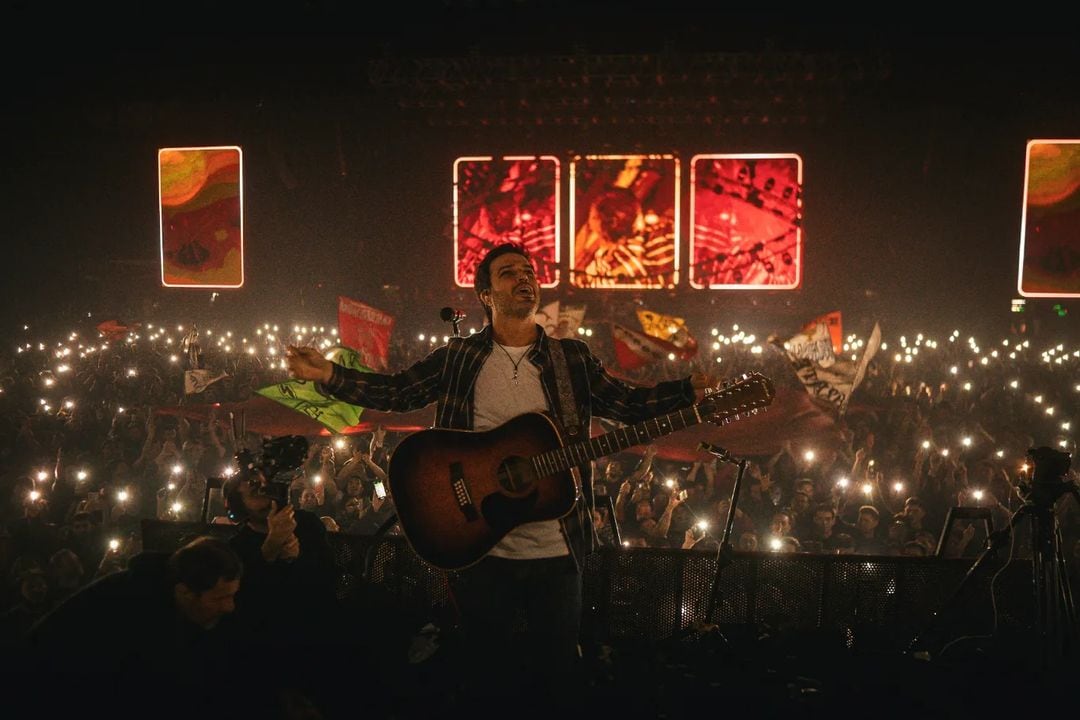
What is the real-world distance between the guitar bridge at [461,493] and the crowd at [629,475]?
4.27 feet

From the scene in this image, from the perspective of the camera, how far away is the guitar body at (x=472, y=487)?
292cm

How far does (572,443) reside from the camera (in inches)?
116

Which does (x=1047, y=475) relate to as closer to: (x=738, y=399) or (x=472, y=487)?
(x=738, y=399)

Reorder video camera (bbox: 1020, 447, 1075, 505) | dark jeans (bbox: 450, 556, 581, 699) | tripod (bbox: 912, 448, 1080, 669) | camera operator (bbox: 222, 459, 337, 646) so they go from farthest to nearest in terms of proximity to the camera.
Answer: video camera (bbox: 1020, 447, 1075, 505) < tripod (bbox: 912, 448, 1080, 669) < camera operator (bbox: 222, 459, 337, 646) < dark jeans (bbox: 450, 556, 581, 699)

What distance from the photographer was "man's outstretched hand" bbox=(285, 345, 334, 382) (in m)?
3.05

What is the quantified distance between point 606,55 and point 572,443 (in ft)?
42.2

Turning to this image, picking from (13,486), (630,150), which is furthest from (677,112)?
(13,486)

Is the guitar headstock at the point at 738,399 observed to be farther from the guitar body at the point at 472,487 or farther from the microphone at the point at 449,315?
the microphone at the point at 449,315

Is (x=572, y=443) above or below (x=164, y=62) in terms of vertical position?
below

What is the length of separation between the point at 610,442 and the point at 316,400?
3455 millimetres

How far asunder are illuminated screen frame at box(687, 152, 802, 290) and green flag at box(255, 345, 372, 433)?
14.5 metres

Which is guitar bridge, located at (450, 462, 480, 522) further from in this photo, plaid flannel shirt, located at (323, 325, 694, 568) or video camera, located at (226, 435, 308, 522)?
video camera, located at (226, 435, 308, 522)

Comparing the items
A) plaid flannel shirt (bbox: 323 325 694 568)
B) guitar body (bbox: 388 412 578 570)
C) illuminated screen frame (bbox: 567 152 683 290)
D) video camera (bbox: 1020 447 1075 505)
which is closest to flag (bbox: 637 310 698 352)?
illuminated screen frame (bbox: 567 152 683 290)

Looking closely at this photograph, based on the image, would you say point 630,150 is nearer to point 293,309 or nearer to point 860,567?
point 293,309
